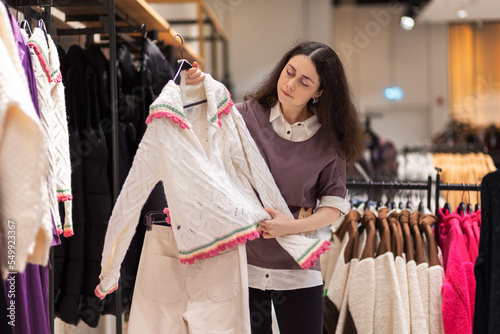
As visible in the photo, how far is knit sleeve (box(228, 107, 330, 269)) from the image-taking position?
163 cm

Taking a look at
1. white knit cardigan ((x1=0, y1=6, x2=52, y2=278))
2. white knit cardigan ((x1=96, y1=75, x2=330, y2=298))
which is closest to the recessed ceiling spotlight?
white knit cardigan ((x1=96, y1=75, x2=330, y2=298))

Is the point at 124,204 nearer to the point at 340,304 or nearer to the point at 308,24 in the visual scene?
the point at 340,304

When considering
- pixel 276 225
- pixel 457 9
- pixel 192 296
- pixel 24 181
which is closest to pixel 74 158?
pixel 192 296

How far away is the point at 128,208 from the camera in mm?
1485

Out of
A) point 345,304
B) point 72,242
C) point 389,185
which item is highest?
point 389,185

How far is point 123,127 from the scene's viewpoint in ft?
7.84

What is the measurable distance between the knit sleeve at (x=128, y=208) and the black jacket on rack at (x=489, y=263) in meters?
0.94

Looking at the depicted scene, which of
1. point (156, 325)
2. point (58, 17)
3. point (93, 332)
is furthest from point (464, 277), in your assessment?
point (58, 17)

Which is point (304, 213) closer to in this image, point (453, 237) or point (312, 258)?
point (312, 258)

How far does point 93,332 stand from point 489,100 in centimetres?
814

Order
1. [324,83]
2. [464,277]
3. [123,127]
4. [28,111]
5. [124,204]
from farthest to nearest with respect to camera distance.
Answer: [123,127]
[464,277]
[324,83]
[124,204]
[28,111]

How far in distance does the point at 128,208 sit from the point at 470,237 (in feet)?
4.26

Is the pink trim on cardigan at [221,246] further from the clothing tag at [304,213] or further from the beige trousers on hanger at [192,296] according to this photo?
the clothing tag at [304,213]

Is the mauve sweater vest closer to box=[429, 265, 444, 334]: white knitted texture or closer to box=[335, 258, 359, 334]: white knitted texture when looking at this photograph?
box=[335, 258, 359, 334]: white knitted texture
